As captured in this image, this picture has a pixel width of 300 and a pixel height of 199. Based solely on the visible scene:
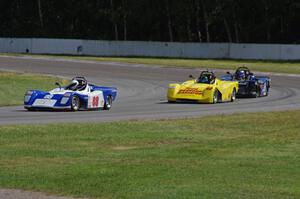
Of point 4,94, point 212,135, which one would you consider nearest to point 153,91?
point 4,94

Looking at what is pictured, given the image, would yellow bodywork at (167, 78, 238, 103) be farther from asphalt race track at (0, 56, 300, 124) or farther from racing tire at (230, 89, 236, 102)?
racing tire at (230, 89, 236, 102)

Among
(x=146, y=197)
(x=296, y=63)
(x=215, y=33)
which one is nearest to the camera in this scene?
(x=146, y=197)

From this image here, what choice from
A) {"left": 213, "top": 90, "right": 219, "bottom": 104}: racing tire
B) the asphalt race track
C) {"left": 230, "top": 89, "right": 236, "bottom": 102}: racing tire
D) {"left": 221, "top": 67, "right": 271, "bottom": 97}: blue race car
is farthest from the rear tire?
{"left": 221, "top": 67, "right": 271, "bottom": 97}: blue race car

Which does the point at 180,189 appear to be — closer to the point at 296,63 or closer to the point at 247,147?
the point at 247,147

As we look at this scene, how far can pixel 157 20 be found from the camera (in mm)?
81688

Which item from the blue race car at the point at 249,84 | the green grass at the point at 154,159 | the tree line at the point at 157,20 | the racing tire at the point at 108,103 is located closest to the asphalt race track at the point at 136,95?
the racing tire at the point at 108,103

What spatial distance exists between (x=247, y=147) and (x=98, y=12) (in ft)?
229

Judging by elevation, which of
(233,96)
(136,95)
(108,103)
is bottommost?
(136,95)

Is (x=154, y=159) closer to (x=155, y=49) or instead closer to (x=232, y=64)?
(x=232, y=64)

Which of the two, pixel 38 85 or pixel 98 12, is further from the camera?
pixel 98 12

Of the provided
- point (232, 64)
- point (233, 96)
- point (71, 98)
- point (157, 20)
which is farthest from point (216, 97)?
point (157, 20)

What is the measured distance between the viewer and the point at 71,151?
1365 centimetres

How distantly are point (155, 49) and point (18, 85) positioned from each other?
113ft

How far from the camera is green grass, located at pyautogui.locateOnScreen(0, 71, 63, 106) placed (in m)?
28.7
